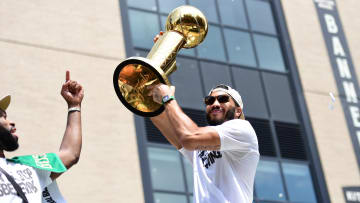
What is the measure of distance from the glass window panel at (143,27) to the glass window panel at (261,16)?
Result: 10.3ft

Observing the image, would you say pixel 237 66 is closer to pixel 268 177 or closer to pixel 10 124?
pixel 268 177

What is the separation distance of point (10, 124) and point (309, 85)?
15.7 metres

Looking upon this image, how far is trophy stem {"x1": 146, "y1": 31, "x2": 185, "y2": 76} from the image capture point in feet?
14.2

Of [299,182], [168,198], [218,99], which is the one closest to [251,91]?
[299,182]

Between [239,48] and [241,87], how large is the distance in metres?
1.22

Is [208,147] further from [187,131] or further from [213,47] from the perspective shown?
[213,47]

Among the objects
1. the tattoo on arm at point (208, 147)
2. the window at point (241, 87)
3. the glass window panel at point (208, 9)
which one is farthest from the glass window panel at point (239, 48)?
the tattoo on arm at point (208, 147)

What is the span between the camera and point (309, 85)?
19.0m

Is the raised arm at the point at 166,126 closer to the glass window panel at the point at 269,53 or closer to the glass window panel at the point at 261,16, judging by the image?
the glass window panel at the point at 269,53

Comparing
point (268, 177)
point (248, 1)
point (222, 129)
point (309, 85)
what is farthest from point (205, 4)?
point (222, 129)

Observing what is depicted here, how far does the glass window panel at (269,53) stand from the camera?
18.6m

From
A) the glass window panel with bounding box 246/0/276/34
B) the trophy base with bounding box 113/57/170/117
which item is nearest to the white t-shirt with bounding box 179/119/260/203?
the trophy base with bounding box 113/57/170/117

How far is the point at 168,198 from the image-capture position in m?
15.0

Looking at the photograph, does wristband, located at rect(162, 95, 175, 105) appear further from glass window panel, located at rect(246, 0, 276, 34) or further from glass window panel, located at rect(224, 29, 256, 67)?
glass window panel, located at rect(246, 0, 276, 34)
